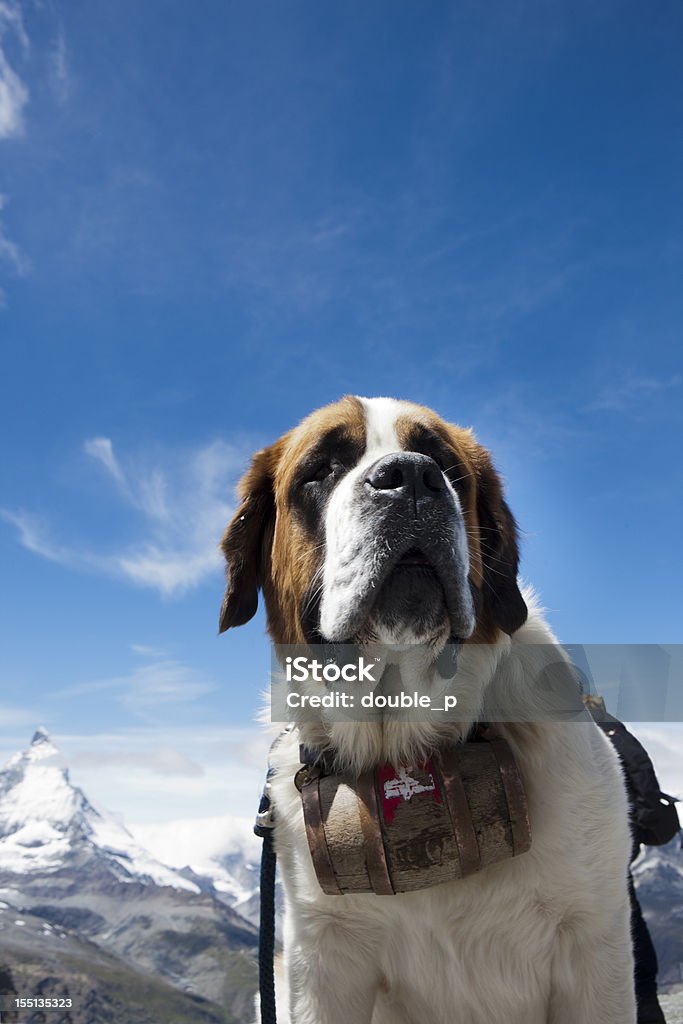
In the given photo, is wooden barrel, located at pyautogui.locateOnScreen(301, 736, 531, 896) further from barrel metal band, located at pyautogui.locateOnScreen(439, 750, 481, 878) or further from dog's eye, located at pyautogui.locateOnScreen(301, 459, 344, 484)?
dog's eye, located at pyautogui.locateOnScreen(301, 459, 344, 484)

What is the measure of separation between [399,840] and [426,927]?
22.4 inches

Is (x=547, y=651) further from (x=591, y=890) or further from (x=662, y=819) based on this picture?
(x=662, y=819)

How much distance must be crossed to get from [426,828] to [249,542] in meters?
1.80

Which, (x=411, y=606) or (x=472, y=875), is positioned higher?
(x=411, y=606)

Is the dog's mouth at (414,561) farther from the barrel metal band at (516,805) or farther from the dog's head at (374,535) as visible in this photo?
the barrel metal band at (516,805)

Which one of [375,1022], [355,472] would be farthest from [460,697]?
[375,1022]

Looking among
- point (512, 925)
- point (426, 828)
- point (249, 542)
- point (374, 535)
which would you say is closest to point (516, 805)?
point (426, 828)

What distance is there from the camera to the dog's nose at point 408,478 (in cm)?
314

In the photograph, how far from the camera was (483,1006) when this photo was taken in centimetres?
325

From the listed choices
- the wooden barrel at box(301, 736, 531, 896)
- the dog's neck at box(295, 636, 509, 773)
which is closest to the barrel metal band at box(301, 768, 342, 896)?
the wooden barrel at box(301, 736, 531, 896)

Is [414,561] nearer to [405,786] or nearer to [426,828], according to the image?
[405,786]

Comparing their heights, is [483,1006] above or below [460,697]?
below

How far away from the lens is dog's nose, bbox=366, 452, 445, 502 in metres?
3.14

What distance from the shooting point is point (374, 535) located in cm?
313
